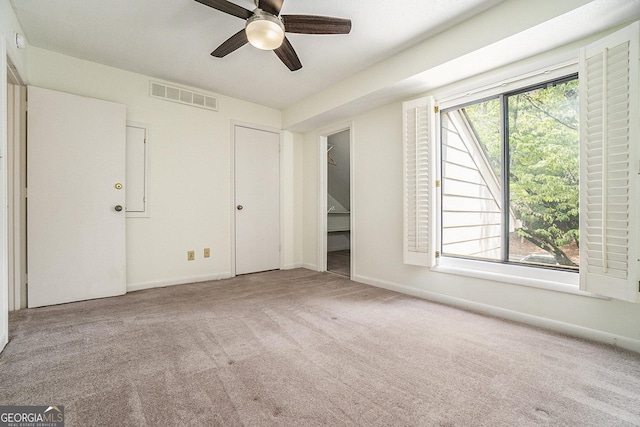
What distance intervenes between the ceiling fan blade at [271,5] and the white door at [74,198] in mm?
2153

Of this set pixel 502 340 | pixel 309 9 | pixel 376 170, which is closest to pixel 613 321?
pixel 502 340

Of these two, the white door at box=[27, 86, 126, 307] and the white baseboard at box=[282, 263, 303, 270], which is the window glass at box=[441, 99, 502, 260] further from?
the white door at box=[27, 86, 126, 307]

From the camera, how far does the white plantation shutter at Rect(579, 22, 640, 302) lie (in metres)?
1.72

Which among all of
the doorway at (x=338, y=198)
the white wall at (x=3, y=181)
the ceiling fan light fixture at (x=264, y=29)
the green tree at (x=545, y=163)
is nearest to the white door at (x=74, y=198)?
the white wall at (x=3, y=181)

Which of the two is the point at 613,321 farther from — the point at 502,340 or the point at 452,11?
the point at 452,11

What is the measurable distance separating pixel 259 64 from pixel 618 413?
11.9 feet

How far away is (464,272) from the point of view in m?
2.65

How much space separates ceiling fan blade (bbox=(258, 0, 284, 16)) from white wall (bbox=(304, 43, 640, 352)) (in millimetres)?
1842

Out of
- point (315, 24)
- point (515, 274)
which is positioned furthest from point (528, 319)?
point (315, 24)

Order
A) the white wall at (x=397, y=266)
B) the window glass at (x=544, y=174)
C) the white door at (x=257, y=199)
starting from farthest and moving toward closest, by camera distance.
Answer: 1. the white door at (x=257, y=199)
2. the window glass at (x=544, y=174)
3. the white wall at (x=397, y=266)

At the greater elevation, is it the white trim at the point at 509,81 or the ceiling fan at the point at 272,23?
the ceiling fan at the point at 272,23

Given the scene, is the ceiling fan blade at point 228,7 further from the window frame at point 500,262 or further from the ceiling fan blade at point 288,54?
the window frame at point 500,262

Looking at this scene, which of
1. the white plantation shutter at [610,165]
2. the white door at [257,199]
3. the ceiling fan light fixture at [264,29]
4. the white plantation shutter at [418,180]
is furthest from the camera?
Answer: the white door at [257,199]

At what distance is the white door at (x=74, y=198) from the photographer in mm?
2594
